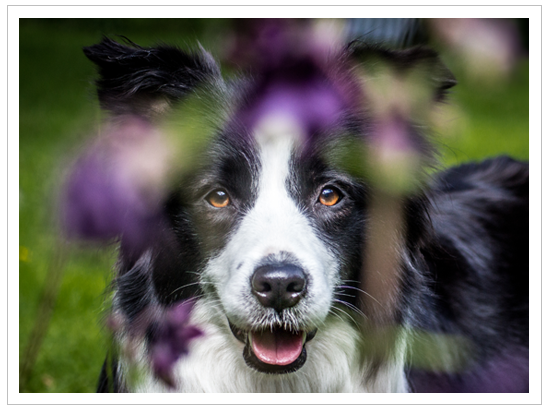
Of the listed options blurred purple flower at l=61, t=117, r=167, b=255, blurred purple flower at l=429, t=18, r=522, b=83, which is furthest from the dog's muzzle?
blurred purple flower at l=429, t=18, r=522, b=83

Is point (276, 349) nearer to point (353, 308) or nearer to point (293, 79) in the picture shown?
point (353, 308)

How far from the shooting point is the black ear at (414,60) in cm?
251

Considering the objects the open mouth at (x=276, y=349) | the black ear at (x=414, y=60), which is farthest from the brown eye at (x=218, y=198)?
the black ear at (x=414, y=60)

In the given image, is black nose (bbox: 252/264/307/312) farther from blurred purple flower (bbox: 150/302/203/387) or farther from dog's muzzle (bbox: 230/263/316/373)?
blurred purple flower (bbox: 150/302/203/387)

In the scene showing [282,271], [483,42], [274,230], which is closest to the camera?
[282,271]

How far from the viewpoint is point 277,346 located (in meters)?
2.35

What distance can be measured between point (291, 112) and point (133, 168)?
65 centimetres

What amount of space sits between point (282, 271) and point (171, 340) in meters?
0.74

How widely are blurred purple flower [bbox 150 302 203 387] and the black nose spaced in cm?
50

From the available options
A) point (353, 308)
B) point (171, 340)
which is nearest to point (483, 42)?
point (353, 308)

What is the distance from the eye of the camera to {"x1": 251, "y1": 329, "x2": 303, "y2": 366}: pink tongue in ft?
7.66
